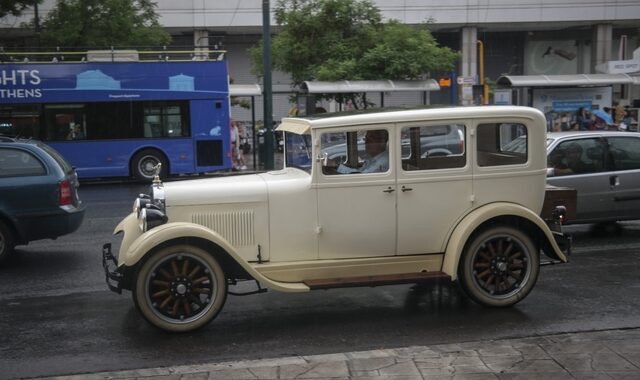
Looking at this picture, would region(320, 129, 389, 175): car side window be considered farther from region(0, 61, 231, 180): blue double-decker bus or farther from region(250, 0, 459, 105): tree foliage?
region(250, 0, 459, 105): tree foliage

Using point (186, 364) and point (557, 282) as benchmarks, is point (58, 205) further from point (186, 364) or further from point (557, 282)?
point (557, 282)

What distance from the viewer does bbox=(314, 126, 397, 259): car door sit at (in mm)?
5902

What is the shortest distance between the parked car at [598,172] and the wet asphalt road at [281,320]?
57.0 inches

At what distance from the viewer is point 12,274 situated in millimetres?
8328

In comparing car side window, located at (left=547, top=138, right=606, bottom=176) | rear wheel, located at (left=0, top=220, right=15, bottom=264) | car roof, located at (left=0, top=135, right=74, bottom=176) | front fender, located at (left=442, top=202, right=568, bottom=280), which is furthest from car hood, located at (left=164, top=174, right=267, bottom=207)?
car side window, located at (left=547, top=138, right=606, bottom=176)

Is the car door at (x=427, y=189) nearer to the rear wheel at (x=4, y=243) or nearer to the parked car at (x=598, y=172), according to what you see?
the parked car at (x=598, y=172)

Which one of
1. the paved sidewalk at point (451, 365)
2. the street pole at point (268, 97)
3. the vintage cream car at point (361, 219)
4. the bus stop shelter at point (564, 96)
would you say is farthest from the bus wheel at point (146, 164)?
the paved sidewalk at point (451, 365)

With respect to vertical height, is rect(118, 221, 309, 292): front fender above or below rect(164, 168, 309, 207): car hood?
below

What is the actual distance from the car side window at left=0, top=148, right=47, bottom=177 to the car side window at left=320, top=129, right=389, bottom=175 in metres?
4.57

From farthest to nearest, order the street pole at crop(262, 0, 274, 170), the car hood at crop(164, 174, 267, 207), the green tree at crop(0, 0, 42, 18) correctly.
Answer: the green tree at crop(0, 0, 42, 18)
the street pole at crop(262, 0, 274, 170)
the car hood at crop(164, 174, 267, 207)

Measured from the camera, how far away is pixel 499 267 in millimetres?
6227

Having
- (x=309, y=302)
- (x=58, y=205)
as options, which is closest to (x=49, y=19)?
(x=58, y=205)

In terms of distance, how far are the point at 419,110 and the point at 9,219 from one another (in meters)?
5.50

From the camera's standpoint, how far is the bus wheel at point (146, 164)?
64.0ft
